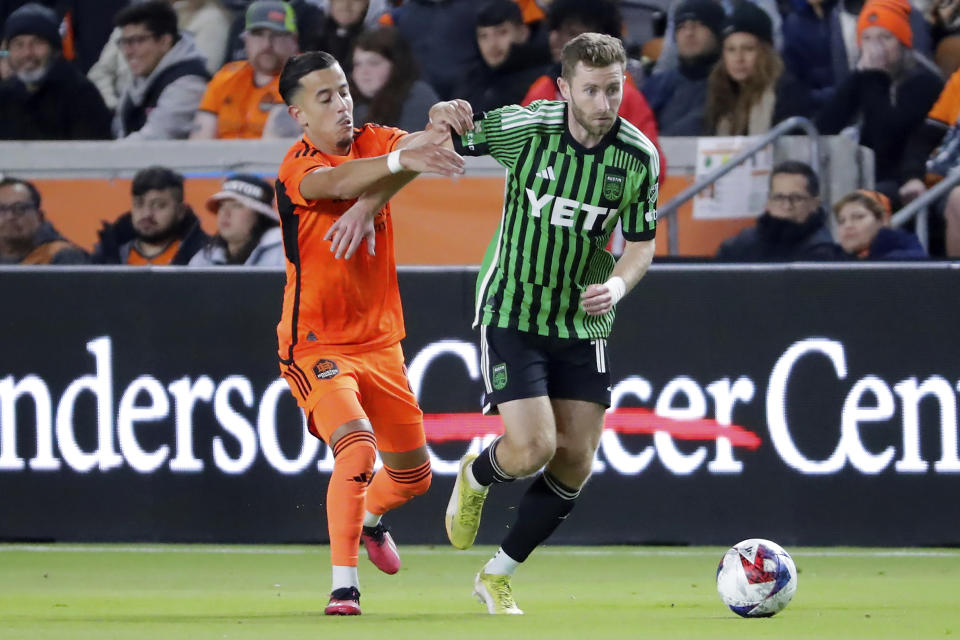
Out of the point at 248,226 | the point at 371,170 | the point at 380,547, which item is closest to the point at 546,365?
the point at 371,170

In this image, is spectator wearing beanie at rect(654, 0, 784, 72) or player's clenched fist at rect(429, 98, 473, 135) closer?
player's clenched fist at rect(429, 98, 473, 135)

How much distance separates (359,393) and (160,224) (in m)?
4.31

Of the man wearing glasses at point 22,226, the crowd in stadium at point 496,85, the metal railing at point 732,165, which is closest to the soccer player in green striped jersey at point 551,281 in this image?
the crowd in stadium at point 496,85

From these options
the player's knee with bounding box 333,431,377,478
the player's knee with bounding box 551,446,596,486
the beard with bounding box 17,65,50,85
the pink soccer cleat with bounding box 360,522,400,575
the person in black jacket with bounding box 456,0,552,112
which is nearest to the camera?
the player's knee with bounding box 333,431,377,478

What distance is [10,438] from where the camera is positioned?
9266 mm

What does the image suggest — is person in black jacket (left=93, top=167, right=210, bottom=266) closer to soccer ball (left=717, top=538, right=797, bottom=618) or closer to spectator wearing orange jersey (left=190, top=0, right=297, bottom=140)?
spectator wearing orange jersey (left=190, top=0, right=297, bottom=140)

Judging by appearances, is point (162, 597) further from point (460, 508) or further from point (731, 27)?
point (731, 27)

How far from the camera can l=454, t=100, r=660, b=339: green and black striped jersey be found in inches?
255

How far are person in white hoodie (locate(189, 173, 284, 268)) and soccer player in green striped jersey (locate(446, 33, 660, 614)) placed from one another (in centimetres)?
383

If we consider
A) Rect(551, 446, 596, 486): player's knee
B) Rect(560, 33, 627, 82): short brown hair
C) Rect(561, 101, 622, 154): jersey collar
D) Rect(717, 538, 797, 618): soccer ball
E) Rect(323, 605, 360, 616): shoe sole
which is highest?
Rect(560, 33, 627, 82): short brown hair

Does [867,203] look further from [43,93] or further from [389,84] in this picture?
[43,93]

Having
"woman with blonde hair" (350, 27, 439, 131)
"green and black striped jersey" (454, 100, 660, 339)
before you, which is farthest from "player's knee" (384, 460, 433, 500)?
"woman with blonde hair" (350, 27, 439, 131)

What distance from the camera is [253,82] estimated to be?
38.3 ft

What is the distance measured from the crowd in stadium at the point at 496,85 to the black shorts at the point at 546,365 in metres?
3.28
